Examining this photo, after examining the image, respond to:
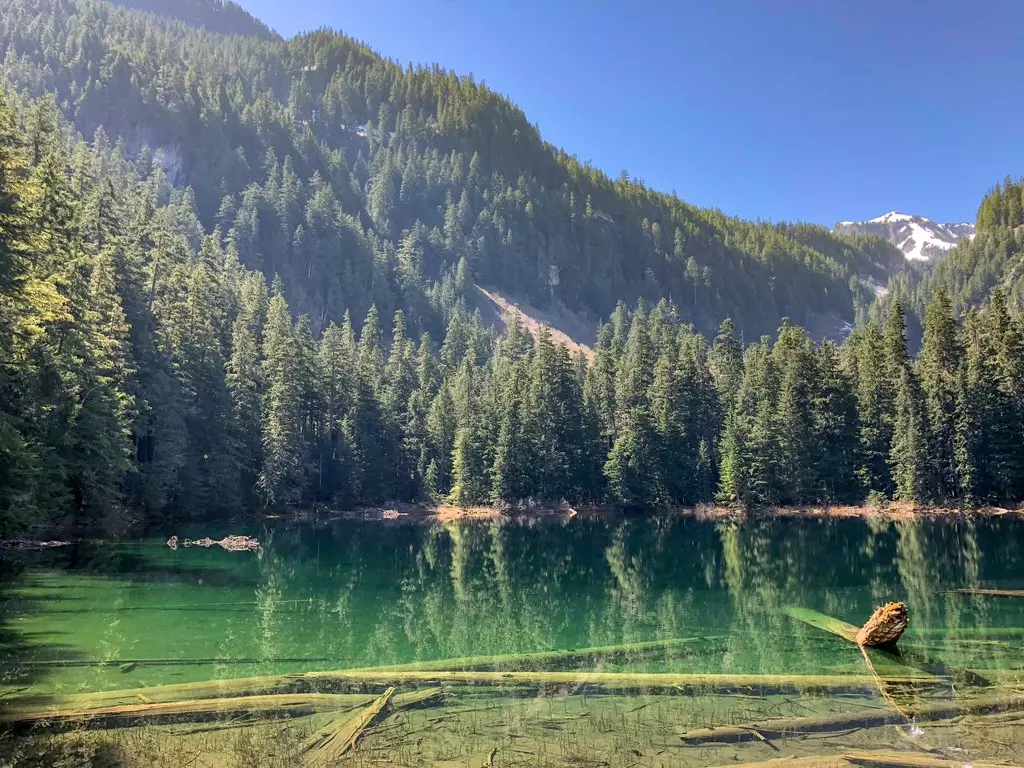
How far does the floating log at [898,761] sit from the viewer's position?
29.3ft

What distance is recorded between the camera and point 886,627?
15.5 m

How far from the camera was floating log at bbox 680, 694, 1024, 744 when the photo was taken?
33.0ft

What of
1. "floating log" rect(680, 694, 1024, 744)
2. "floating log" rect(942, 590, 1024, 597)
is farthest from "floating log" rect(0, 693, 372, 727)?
"floating log" rect(942, 590, 1024, 597)

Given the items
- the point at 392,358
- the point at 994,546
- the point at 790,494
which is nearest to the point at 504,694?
the point at 994,546

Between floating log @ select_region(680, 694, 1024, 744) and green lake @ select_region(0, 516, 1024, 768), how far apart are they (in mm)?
107

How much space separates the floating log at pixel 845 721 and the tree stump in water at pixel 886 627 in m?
3.49

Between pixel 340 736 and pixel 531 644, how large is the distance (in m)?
7.83

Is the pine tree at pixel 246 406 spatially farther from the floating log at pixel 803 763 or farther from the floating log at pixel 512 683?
the floating log at pixel 803 763

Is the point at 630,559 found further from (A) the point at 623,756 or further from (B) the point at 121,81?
(B) the point at 121,81

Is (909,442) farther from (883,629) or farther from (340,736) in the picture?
(340,736)

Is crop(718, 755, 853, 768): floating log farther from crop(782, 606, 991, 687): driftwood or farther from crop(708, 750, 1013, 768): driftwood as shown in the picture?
crop(782, 606, 991, 687): driftwood

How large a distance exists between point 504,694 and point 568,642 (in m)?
5.42

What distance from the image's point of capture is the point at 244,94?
629 ft

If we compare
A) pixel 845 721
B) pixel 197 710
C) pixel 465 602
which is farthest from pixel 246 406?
pixel 845 721
